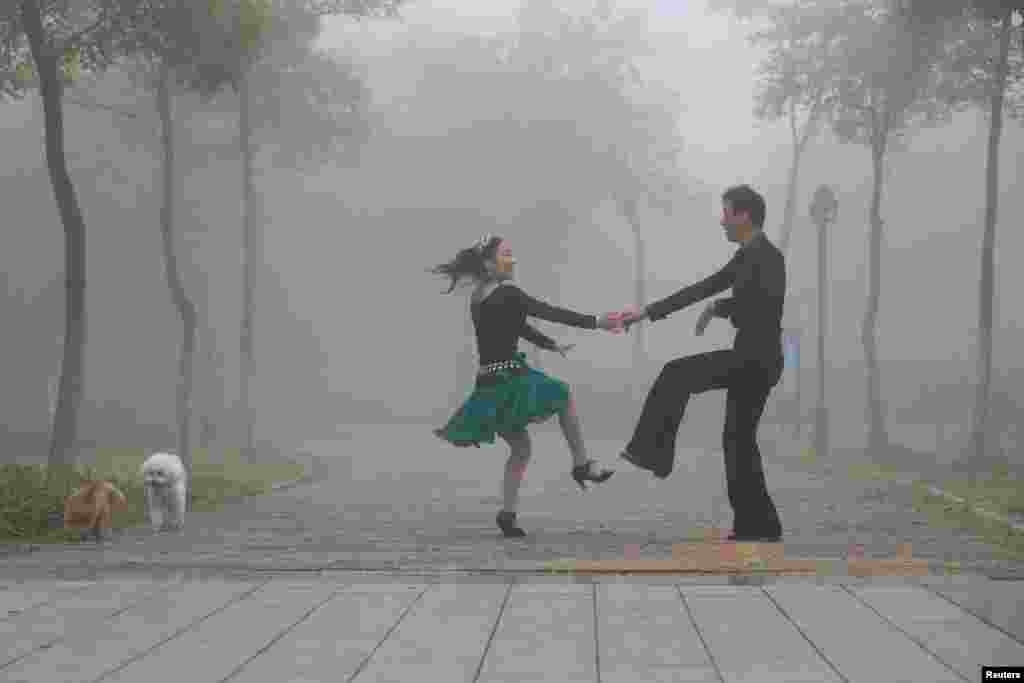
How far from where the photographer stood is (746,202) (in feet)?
30.0

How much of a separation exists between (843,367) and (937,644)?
164 ft

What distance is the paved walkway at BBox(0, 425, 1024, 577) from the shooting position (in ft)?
29.1

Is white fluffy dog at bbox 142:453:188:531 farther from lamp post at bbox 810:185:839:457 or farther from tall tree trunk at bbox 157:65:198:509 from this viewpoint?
lamp post at bbox 810:185:839:457

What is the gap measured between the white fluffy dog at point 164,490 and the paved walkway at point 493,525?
17 cm

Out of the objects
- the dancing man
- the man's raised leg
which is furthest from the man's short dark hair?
the man's raised leg

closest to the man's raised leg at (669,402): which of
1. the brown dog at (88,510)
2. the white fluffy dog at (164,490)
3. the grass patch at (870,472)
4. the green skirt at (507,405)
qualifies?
the green skirt at (507,405)

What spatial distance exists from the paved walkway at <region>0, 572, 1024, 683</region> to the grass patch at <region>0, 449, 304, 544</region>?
9.97 ft

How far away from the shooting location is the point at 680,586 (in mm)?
7492

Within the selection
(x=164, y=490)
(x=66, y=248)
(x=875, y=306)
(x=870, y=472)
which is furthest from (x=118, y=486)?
(x=875, y=306)

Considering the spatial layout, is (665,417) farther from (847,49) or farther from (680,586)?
(847,49)

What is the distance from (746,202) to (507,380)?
210cm

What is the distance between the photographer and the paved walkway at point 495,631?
5.50m

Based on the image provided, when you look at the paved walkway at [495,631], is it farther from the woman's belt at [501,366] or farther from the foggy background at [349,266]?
the foggy background at [349,266]

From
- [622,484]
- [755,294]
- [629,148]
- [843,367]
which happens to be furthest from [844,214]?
[755,294]
